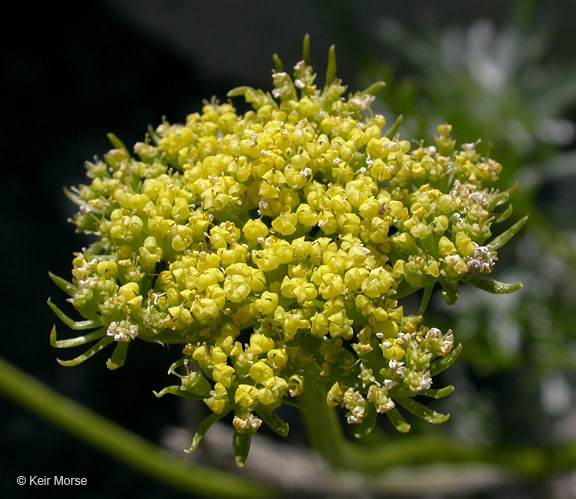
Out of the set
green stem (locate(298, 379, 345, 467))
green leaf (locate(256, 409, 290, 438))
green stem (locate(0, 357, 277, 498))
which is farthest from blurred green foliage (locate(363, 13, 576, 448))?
green leaf (locate(256, 409, 290, 438))

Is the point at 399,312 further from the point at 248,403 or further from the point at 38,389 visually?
the point at 38,389

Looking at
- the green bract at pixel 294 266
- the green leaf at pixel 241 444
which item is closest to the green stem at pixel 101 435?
the green bract at pixel 294 266

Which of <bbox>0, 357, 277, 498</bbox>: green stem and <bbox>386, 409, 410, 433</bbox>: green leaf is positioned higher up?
<bbox>386, 409, 410, 433</bbox>: green leaf

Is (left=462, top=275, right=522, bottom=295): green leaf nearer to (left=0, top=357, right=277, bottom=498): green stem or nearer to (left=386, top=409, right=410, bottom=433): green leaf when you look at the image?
(left=386, top=409, right=410, bottom=433): green leaf

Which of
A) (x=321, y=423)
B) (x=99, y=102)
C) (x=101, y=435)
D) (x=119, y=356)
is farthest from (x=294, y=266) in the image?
(x=99, y=102)

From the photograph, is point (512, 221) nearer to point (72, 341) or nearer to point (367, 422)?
point (367, 422)

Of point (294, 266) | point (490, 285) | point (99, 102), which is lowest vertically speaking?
point (294, 266)
